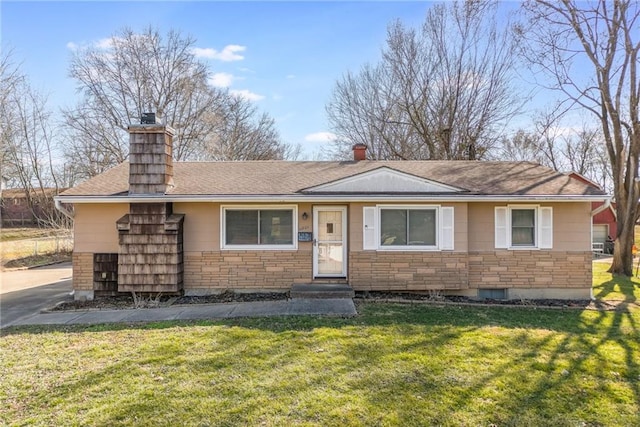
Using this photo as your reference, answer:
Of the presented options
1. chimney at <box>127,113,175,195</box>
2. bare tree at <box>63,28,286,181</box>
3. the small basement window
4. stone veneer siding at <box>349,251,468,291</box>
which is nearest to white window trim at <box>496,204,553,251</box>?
the small basement window

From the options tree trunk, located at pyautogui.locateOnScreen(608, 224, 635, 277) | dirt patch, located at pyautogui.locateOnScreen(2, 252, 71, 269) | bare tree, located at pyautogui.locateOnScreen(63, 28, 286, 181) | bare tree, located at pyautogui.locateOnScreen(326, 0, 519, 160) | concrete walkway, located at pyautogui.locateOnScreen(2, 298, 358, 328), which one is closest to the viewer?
concrete walkway, located at pyautogui.locateOnScreen(2, 298, 358, 328)

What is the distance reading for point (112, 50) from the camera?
74.3ft

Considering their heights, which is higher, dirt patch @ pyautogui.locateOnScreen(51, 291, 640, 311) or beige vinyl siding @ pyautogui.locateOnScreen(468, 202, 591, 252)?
beige vinyl siding @ pyautogui.locateOnScreen(468, 202, 591, 252)

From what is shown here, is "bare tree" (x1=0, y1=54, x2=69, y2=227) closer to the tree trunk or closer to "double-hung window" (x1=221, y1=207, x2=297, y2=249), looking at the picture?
"double-hung window" (x1=221, y1=207, x2=297, y2=249)

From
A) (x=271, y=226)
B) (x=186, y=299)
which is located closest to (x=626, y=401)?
(x=271, y=226)

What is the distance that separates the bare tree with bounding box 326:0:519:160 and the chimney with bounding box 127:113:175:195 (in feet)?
50.9

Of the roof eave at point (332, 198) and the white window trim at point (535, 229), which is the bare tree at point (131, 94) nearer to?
the roof eave at point (332, 198)

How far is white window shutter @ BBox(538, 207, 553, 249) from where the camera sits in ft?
28.9

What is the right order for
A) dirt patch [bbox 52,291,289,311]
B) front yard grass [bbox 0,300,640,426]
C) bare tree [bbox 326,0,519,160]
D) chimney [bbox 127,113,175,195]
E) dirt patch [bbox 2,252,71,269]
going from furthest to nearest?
bare tree [bbox 326,0,519,160] < dirt patch [bbox 2,252,71,269] < chimney [bbox 127,113,175,195] < dirt patch [bbox 52,291,289,311] < front yard grass [bbox 0,300,640,426]

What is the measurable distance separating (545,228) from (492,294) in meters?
2.05

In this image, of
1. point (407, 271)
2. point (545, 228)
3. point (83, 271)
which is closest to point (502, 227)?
point (545, 228)

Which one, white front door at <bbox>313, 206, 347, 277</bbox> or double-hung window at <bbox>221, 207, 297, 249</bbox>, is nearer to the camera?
double-hung window at <bbox>221, 207, 297, 249</bbox>

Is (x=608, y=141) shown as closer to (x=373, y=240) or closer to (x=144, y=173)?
(x=373, y=240)

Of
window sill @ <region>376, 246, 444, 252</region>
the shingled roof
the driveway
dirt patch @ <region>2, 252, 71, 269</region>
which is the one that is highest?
the shingled roof
